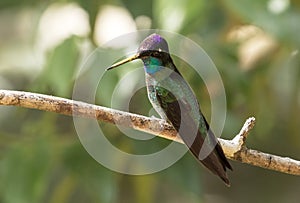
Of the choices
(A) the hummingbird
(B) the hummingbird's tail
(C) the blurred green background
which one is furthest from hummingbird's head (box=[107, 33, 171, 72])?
(C) the blurred green background

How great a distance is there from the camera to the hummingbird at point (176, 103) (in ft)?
5.60

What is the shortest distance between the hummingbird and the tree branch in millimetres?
40

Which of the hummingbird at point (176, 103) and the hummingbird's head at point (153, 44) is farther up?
the hummingbird's head at point (153, 44)

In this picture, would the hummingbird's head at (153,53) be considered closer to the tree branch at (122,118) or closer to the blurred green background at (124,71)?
the tree branch at (122,118)

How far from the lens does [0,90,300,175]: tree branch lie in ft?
5.74

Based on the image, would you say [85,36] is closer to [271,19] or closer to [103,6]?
[103,6]

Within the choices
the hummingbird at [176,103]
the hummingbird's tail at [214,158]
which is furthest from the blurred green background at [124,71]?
the hummingbird's tail at [214,158]

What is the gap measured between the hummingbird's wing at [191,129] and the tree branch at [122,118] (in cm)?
3

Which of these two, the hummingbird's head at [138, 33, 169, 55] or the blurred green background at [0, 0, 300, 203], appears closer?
the hummingbird's head at [138, 33, 169, 55]

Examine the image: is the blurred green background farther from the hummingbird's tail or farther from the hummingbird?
the hummingbird's tail

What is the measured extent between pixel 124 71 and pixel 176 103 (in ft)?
1.93

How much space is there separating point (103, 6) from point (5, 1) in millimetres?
445

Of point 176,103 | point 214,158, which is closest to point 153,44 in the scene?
point 176,103

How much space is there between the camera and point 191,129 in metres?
1.77
